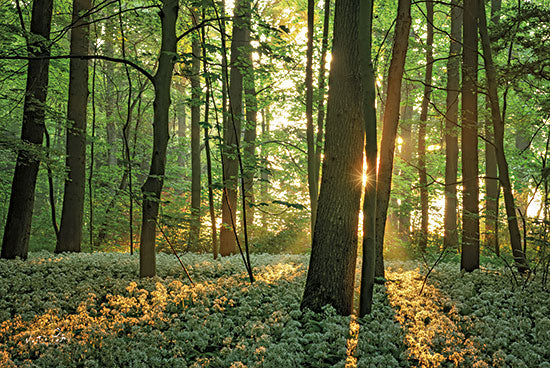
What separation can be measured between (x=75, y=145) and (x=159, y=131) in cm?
542

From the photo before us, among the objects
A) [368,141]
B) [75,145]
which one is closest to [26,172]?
[75,145]

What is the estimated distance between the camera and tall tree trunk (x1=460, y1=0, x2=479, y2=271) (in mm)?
9195

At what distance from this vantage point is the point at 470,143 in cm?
955

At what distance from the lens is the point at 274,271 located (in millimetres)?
9070

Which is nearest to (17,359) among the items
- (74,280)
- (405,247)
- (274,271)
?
(74,280)

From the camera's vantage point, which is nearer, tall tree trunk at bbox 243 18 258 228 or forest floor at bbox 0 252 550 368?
forest floor at bbox 0 252 550 368

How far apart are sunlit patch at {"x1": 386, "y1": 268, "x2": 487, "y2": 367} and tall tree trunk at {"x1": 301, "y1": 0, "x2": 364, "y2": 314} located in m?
1.03

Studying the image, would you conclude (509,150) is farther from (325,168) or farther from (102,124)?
(102,124)

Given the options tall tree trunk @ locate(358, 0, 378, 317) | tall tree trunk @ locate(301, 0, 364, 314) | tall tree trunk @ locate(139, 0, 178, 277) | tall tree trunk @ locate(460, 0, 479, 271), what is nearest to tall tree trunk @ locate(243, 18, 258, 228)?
tall tree trunk @ locate(139, 0, 178, 277)

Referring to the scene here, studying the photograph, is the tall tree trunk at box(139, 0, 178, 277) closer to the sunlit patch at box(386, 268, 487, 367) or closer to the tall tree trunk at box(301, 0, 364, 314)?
the tall tree trunk at box(301, 0, 364, 314)

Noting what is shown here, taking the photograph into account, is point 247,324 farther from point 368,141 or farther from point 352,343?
point 368,141

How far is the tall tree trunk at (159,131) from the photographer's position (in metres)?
7.36

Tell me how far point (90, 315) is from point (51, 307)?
0.64 m

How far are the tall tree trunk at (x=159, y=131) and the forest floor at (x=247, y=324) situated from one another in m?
0.86
